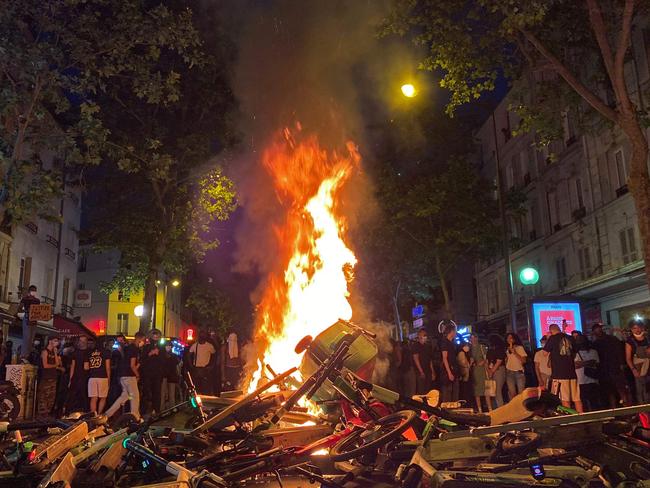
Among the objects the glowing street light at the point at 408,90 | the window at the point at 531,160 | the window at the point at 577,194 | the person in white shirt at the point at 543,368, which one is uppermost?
the window at the point at 531,160

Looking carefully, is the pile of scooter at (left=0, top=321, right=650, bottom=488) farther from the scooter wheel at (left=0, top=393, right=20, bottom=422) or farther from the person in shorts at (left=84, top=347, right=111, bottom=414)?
the person in shorts at (left=84, top=347, right=111, bottom=414)

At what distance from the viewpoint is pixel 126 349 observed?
1213cm

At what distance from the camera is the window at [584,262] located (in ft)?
86.7

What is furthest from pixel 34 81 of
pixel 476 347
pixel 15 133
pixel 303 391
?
pixel 476 347

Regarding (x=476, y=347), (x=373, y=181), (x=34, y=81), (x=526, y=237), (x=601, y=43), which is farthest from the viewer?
(x=526, y=237)

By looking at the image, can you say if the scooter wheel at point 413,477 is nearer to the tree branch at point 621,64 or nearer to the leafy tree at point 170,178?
the tree branch at point 621,64

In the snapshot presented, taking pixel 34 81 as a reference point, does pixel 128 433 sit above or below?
below

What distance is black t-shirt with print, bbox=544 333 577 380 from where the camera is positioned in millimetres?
11227

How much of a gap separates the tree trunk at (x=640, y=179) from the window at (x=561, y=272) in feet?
61.7

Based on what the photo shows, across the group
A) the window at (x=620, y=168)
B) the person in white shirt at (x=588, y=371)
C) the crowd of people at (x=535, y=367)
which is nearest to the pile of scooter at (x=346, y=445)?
the crowd of people at (x=535, y=367)

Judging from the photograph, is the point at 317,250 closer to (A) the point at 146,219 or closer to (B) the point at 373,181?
(A) the point at 146,219

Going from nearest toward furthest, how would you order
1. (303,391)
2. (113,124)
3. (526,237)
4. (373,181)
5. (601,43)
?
1. (303,391)
2. (601,43)
3. (113,124)
4. (373,181)
5. (526,237)

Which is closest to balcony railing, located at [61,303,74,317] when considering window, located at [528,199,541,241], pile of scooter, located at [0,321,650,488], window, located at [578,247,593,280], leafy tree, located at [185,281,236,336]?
leafy tree, located at [185,281,236,336]

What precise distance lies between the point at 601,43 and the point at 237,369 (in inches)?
466
